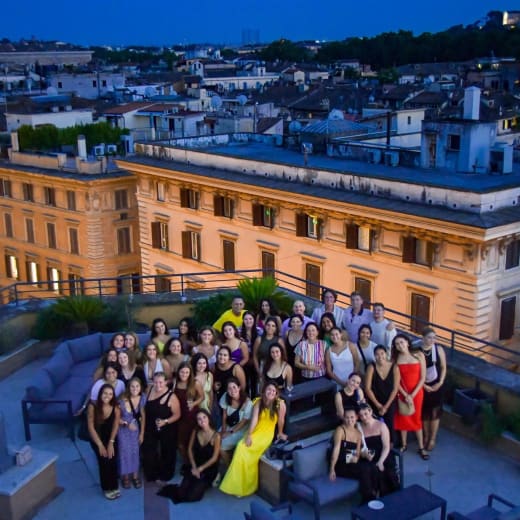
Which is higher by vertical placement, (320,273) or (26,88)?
(26,88)

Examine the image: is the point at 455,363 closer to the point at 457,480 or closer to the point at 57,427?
the point at 457,480

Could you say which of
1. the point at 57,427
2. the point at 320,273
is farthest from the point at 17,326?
the point at 320,273

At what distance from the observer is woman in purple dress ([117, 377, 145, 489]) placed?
9.33m

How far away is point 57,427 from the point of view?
11188 millimetres

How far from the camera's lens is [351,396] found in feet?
30.7

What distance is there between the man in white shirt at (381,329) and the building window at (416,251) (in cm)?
1575

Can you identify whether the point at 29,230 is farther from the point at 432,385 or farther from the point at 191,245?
the point at 432,385

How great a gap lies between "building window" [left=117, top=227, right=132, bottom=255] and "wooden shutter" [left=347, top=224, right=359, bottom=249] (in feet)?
59.1

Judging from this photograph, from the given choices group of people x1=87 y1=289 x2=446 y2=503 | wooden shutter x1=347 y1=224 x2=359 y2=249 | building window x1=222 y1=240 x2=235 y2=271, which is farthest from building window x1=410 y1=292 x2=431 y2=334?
group of people x1=87 y1=289 x2=446 y2=503

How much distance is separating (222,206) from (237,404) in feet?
80.9

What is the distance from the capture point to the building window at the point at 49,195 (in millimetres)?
43844

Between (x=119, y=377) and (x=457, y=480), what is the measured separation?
4155 mm

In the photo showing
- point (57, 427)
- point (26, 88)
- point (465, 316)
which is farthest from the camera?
point (26, 88)

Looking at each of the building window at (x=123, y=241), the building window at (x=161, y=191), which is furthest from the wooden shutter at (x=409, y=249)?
the building window at (x=123, y=241)
